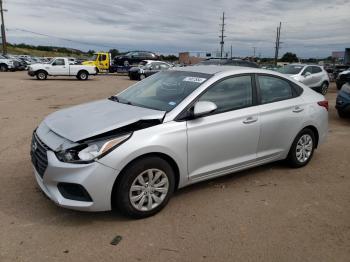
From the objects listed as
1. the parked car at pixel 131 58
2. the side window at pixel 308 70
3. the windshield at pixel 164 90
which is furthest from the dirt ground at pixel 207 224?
the parked car at pixel 131 58

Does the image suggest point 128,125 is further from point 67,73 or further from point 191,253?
point 67,73

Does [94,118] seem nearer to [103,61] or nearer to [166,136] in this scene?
[166,136]

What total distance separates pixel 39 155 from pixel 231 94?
8.11 ft

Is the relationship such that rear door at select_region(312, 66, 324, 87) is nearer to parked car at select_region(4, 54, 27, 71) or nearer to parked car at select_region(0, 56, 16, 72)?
parked car at select_region(0, 56, 16, 72)

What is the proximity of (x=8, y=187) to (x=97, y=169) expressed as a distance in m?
1.84

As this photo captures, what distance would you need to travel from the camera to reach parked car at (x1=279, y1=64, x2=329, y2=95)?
1647 centimetres

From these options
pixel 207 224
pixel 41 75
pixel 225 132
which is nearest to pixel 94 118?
pixel 225 132

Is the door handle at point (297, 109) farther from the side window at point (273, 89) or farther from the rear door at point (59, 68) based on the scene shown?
the rear door at point (59, 68)

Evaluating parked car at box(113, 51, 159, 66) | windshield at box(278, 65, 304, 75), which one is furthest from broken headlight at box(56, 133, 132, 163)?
parked car at box(113, 51, 159, 66)

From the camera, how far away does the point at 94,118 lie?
4172 millimetres

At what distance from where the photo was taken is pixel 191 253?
132 inches

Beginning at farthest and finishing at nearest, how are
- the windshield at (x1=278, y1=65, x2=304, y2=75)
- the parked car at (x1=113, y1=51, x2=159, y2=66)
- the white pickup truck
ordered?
1. the parked car at (x1=113, y1=51, x2=159, y2=66)
2. the white pickup truck
3. the windshield at (x1=278, y1=65, x2=304, y2=75)

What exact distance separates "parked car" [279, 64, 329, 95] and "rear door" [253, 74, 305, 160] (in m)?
11.3

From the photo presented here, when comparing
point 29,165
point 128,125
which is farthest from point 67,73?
point 128,125
